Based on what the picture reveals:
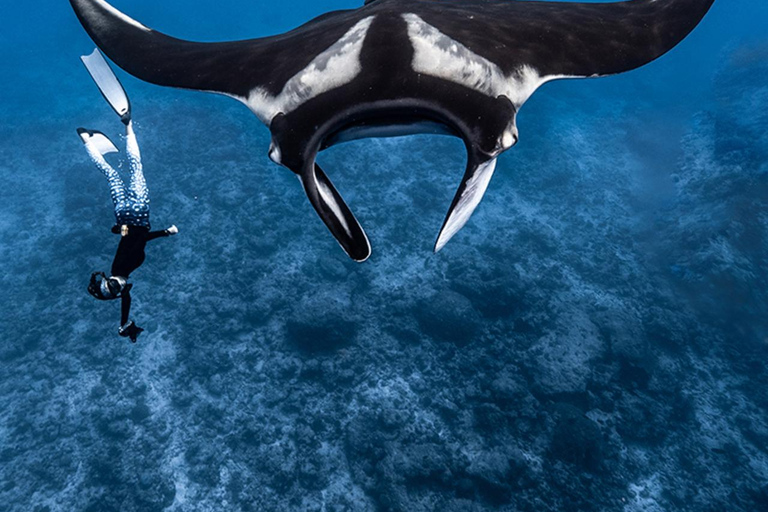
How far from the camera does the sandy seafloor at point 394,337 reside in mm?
9820

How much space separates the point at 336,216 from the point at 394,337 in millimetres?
9738

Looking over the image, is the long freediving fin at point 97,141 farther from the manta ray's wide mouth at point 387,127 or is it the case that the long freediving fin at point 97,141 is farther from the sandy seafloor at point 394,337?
the manta ray's wide mouth at point 387,127

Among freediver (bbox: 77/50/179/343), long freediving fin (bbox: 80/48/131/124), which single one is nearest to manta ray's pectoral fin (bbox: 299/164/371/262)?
freediver (bbox: 77/50/179/343)

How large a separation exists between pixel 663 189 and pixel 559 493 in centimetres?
1540

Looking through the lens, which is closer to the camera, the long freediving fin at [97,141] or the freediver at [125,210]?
the freediver at [125,210]

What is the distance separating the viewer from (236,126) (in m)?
21.4

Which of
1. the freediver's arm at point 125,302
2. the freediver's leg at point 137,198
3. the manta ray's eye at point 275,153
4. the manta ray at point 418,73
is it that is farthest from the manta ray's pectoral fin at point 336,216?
the freediver's leg at point 137,198

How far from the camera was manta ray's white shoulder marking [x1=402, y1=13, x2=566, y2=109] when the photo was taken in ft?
9.12

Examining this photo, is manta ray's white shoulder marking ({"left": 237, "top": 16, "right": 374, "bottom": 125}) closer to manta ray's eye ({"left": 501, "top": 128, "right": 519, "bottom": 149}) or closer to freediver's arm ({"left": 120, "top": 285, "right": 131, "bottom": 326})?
manta ray's eye ({"left": 501, "top": 128, "right": 519, "bottom": 149})

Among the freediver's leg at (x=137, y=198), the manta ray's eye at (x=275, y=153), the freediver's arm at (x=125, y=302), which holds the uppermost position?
the manta ray's eye at (x=275, y=153)

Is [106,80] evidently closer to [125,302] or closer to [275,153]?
[125,302]

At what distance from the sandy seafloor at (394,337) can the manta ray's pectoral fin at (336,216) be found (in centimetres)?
807

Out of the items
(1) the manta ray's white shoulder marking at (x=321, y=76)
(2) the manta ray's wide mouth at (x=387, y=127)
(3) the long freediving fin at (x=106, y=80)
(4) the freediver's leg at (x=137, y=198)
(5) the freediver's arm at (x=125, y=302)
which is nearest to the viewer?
(1) the manta ray's white shoulder marking at (x=321, y=76)

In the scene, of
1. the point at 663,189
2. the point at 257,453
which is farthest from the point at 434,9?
the point at 663,189
